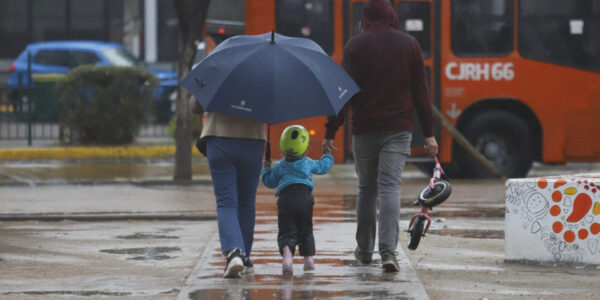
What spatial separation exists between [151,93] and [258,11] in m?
4.44

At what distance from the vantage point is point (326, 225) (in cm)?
1060

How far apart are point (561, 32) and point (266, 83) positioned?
944cm

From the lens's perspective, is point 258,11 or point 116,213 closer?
point 116,213

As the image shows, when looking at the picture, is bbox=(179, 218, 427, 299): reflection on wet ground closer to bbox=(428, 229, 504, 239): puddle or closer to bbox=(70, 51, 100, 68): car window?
bbox=(428, 229, 504, 239): puddle

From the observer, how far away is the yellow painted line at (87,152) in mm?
18078

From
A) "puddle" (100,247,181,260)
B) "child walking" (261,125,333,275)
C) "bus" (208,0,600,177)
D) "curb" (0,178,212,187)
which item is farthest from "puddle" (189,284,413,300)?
"bus" (208,0,600,177)

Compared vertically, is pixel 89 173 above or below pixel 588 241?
below

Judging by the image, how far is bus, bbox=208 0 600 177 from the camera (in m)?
15.6

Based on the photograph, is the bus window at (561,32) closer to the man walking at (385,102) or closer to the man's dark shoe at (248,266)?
the man walking at (385,102)

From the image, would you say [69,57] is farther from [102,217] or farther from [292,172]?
[292,172]

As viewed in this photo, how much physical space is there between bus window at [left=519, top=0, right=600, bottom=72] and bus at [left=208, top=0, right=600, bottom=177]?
0.01 m

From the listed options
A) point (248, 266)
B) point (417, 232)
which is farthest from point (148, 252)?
point (417, 232)

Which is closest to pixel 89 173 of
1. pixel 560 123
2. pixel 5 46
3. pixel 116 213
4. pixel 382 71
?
pixel 116 213

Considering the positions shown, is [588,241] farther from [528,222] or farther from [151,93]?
[151,93]
